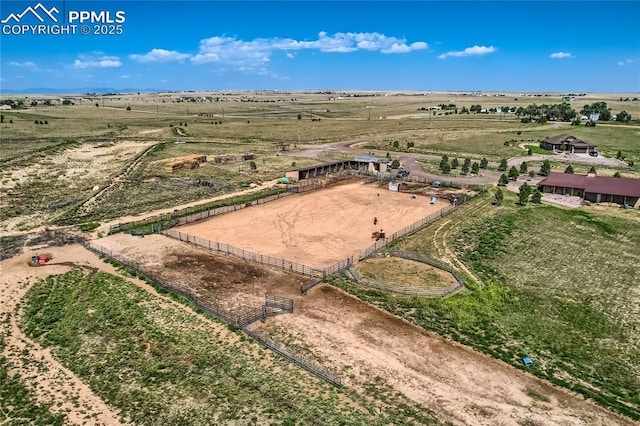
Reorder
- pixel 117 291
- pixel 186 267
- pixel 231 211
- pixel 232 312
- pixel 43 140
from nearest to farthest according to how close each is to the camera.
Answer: pixel 232 312 < pixel 117 291 < pixel 186 267 < pixel 231 211 < pixel 43 140

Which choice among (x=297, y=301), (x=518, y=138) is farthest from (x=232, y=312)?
(x=518, y=138)

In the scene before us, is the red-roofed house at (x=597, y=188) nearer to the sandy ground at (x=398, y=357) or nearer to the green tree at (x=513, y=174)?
the green tree at (x=513, y=174)

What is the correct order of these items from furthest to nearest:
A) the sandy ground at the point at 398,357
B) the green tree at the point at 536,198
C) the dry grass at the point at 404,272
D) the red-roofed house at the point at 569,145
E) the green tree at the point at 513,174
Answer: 1. the red-roofed house at the point at 569,145
2. the green tree at the point at 513,174
3. the green tree at the point at 536,198
4. the dry grass at the point at 404,272
5. the sandy ground at the point at 398,357

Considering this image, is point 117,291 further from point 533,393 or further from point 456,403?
point 533,393

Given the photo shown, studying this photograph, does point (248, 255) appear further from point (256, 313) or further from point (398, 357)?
point (398, 357)

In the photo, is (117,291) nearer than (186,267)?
Yes

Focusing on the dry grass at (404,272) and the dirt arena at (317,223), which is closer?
the dry grass at (404,272)

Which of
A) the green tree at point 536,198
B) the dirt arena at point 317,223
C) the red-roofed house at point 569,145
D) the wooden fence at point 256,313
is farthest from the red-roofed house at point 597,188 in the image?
the wooden fence at point 256,313
